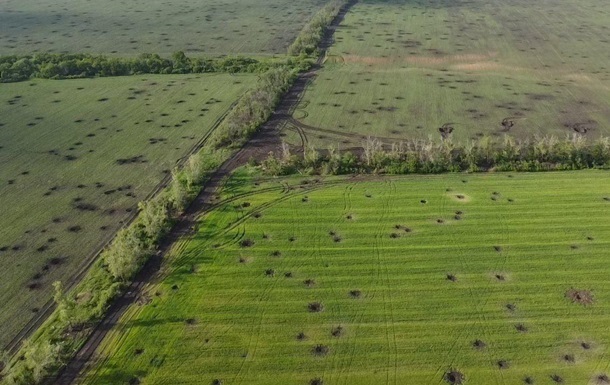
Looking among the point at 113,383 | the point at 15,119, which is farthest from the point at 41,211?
the point at 15,119

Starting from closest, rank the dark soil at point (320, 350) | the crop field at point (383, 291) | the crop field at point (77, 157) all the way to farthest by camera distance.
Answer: the crop field at point (383, 291)
the dark soil at point (320, 350)
the crop field at point (77, 157)

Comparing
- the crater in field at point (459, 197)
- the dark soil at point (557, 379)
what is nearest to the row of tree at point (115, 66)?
the crater in field at point (459, 197)

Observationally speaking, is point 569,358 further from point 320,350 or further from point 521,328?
point 320,350

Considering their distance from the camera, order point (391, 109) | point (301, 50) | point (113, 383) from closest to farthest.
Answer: point (113, 383) → point (391, 109) → point (301, 50)

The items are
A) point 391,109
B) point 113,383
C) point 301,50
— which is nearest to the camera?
point 113,383

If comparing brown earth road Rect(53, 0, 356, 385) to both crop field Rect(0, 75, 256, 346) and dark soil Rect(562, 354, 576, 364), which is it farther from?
dark soil Rect(562, 354, 576, 364)

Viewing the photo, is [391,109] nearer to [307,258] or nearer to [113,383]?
[307,258]

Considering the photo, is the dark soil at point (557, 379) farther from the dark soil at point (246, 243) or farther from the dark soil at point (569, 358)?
the dark soil at point (246, 243)
